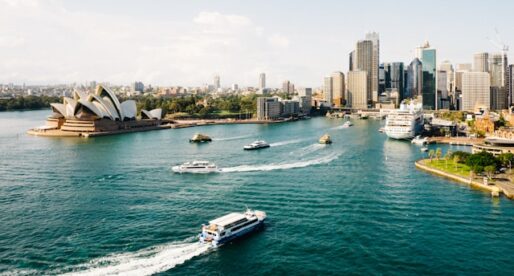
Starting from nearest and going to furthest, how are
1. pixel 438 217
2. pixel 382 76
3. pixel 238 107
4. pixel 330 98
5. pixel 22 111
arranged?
pixel 438 217
pixel 238 107
pixel 22 111
pixel 330 98
pixel 382 76

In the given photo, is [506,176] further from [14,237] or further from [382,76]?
[382,76]

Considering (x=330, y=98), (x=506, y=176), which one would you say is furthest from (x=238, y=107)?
(x=506, y=176)

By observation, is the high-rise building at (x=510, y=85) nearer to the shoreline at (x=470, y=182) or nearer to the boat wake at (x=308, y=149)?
the boat wake at (x=308, y=149)

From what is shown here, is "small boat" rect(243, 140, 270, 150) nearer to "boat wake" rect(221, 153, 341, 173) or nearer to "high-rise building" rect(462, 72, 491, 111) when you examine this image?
"boat wake" rect(221, 153, 341, 173)

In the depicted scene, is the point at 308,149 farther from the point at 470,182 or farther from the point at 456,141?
the point at 456,141

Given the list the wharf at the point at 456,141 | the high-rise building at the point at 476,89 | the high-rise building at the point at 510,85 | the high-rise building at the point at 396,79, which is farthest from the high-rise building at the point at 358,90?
the wharf at the point at 456,141

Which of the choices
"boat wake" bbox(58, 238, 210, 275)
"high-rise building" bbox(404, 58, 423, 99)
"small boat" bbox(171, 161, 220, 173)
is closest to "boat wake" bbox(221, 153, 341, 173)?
"small boat" bbox(171, 161, 220, 173)
